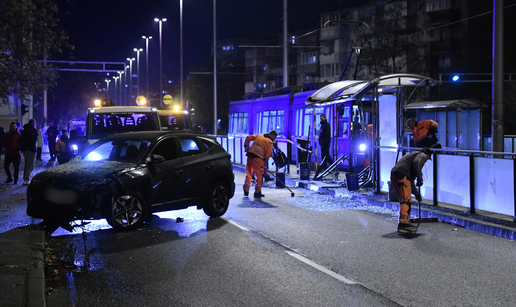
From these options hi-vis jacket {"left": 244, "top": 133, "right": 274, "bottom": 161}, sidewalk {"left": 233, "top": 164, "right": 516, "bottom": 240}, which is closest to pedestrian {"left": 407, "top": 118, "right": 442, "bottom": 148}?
sidewalk {"left": 233, "top": 164, "right": 516, "bottom": 240}

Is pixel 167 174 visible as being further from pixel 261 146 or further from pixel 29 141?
pixel 29 141

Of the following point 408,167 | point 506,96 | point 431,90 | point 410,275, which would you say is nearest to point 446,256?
point 410,275

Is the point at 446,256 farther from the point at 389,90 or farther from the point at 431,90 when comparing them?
the point at 431,90

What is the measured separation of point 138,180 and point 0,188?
348 inches

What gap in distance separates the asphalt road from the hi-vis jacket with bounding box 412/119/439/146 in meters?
1.56

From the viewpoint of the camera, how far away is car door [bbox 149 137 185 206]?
989cm

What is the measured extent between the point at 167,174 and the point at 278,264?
138 inches

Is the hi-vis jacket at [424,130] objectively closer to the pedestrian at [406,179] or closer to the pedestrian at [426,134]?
the pedestrian at [426,134]

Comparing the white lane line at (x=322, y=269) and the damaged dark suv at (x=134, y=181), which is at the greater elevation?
the damaged dark suv at (x=134, y=181)

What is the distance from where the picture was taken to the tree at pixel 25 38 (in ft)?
62.0

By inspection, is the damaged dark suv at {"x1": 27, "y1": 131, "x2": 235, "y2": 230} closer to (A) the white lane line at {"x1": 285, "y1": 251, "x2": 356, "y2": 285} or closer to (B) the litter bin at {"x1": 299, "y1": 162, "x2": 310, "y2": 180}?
(A) the white lane line at {"x1": 285, "y1": 251, "x2": 356, "y2": 285}

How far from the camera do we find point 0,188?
54.6 ft

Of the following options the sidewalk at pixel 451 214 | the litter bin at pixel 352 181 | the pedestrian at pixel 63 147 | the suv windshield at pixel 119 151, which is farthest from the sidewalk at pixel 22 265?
the pedestrian at pixel 63 147

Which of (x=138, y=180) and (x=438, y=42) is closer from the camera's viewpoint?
(x=138, y=180)
